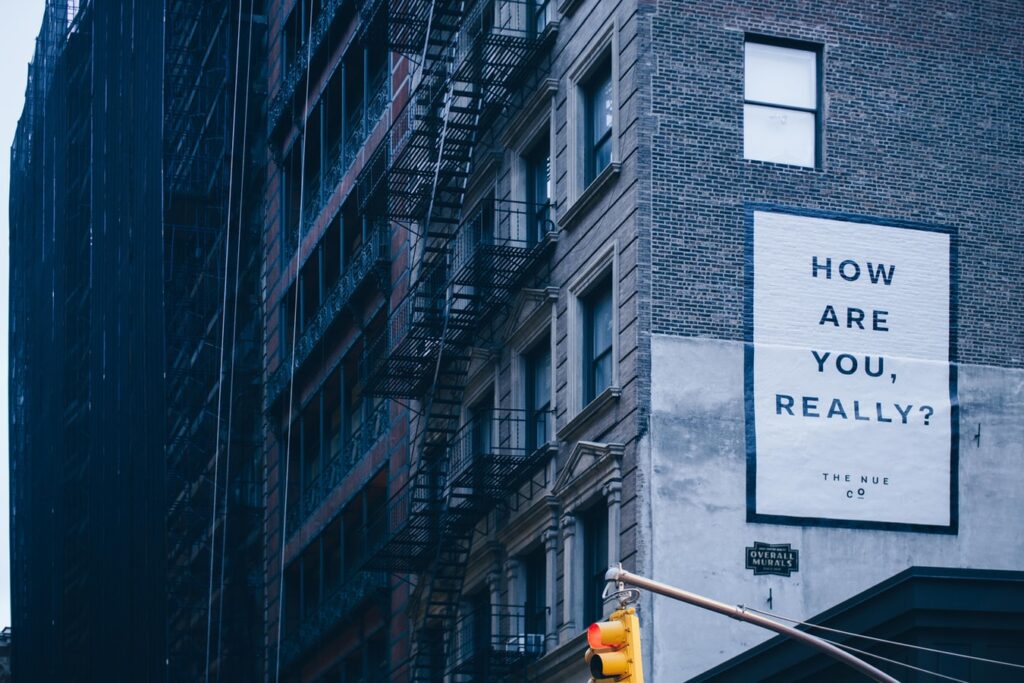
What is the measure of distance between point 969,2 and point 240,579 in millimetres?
36642

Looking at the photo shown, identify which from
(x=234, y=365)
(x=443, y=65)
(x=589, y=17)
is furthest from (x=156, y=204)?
(x=589, y=17)

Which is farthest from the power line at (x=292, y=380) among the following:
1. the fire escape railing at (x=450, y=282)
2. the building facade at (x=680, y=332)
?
the fire escape railing at (x=450, y=282)

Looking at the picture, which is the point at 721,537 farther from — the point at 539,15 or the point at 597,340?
the point at 539,15

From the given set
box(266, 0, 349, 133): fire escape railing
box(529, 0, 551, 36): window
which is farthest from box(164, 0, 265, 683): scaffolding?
box(529, 0, 551, 36): window

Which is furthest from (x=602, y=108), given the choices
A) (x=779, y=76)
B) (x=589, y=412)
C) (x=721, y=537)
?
(x=721, y=537)

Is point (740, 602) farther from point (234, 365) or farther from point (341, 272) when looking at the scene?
point (234, 365)

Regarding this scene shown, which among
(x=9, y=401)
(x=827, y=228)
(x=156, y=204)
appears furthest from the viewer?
(x=9, y=401)

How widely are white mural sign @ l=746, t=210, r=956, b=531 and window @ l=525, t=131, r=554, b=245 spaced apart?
18.7 feet

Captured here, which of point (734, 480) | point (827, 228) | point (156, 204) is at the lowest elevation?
point (734, 480)

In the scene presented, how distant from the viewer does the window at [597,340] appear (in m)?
34.2

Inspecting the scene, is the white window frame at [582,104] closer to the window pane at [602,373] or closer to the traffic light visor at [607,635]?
the window pane at [602,373]

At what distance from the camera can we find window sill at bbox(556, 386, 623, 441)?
107 ft

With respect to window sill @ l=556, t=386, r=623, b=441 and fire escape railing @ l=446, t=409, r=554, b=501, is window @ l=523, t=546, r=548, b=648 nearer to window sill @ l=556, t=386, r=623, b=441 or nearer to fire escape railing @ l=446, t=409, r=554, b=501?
fire escape railing @ l=446, t=409, r=554, b=501

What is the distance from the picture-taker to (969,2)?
35.9 meters
